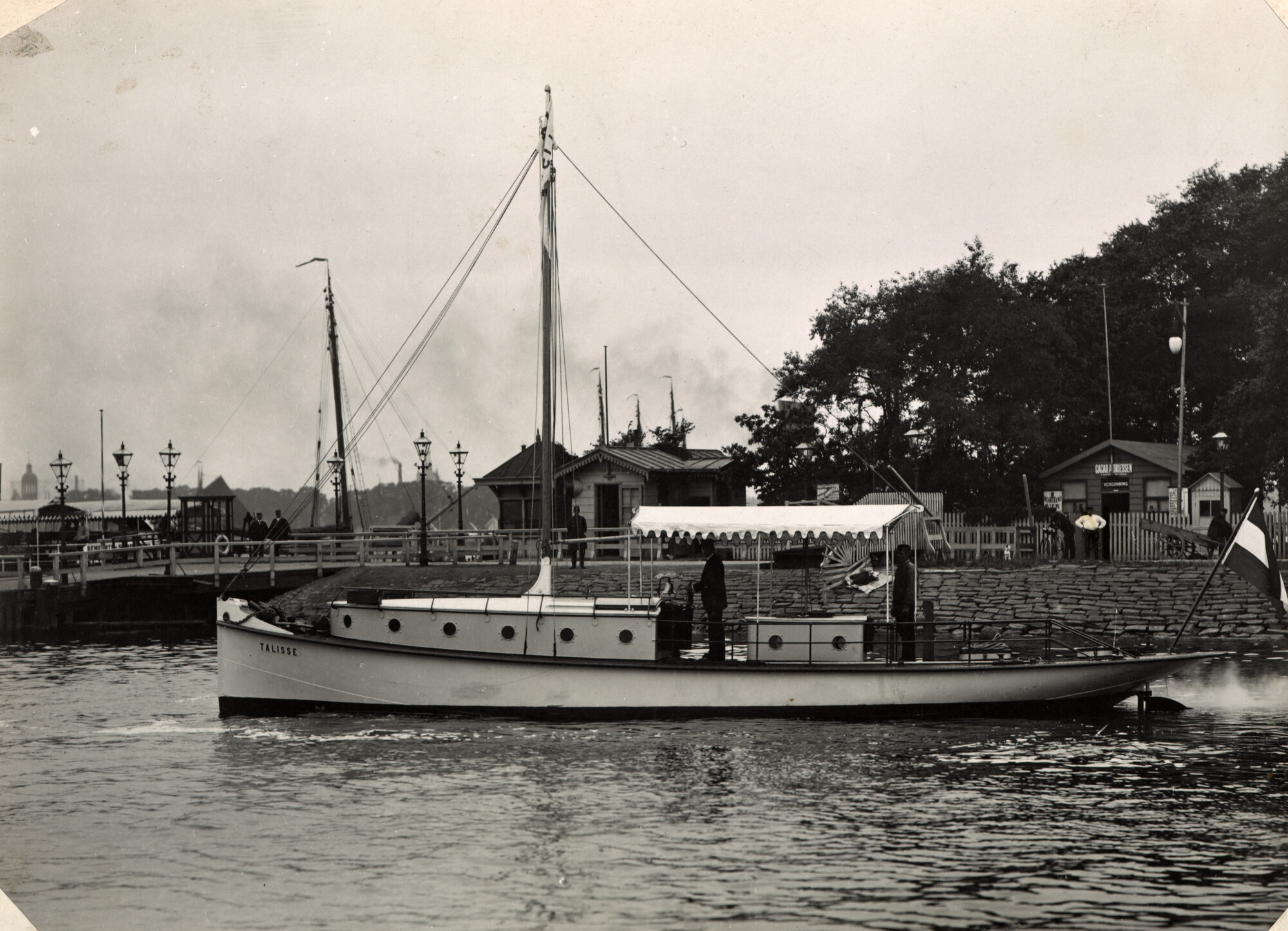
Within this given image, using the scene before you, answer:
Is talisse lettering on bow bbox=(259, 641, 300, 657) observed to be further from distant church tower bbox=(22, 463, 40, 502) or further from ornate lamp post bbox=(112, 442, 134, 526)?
distant church tower bbox=(22, 463, 40, 502)

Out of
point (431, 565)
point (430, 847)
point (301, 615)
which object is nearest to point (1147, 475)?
point (431, 565)

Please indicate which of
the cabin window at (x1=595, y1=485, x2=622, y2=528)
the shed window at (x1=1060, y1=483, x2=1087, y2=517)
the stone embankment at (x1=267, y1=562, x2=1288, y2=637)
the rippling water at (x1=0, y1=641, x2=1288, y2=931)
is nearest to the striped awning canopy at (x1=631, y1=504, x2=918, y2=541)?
the rippling water at (x1=0, y1=641, x2=1288, y2=931)

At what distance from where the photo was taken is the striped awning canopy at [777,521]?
19.1 metres

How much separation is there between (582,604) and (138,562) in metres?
25.4

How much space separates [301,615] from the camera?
116ft

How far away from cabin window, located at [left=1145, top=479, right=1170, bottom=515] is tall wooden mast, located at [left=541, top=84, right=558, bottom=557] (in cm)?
2913

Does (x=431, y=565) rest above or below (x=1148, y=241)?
below

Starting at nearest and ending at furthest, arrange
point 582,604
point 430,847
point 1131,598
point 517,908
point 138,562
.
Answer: point 517,908, point 430,847, point 582,604, point 1131,598, point 138,562

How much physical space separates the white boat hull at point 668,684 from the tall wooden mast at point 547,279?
7.65 ft

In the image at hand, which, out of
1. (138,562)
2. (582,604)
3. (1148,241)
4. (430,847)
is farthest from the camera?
(1148,241)

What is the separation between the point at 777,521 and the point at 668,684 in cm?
289

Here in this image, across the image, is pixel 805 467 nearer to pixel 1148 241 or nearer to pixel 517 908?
pixel 1148 241

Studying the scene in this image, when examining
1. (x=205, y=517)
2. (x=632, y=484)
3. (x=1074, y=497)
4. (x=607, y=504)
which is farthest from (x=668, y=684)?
(x=205, y=517)

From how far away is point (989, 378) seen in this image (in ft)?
150
